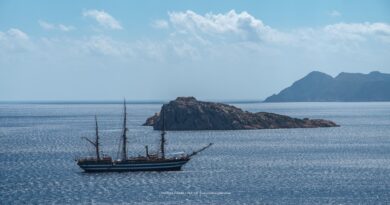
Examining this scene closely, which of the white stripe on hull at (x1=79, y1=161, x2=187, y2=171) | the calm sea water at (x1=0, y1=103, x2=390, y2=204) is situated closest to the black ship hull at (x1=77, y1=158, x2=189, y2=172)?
the white stripe on hull at (x1=79, y1=161, x2=187, y2=171)

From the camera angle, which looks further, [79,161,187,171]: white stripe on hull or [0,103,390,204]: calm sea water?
[79,161,187,171]: white stripe on hull

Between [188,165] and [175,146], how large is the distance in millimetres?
34707

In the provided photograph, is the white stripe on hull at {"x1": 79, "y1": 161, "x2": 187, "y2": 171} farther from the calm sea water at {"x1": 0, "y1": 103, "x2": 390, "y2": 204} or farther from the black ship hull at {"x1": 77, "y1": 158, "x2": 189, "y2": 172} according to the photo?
the calm sea water at {"x1": 0, "y1": 103, "x2": 390, "y2": 204}

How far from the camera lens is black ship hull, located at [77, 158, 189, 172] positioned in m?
106

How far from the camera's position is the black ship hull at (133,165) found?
106 m

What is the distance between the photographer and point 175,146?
148m

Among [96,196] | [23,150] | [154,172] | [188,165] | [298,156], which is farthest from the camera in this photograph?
[23,150]

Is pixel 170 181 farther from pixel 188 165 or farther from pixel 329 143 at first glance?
pixel 329 143

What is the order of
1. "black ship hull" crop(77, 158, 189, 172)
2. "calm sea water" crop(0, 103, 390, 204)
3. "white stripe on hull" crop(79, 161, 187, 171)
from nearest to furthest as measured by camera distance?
"calm sea water" crop(0, 103, 390, 204), "black ship hull" crop(77, 158, 189, 172), "white stripe on hull" crop(79, 161, 187, 171)

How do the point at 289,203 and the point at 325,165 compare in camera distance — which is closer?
the point at 289,203

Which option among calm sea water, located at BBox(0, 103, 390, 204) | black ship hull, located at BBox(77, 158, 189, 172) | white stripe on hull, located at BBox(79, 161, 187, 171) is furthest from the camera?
white stripe on hull, located at BBox(79, 161, 187, 171)

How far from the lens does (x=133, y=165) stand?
348ft

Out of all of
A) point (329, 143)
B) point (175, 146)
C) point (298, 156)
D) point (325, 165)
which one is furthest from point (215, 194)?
point (329, 143)

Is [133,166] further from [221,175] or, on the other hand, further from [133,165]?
[221,175]
